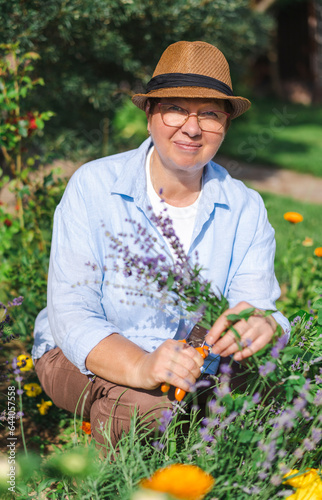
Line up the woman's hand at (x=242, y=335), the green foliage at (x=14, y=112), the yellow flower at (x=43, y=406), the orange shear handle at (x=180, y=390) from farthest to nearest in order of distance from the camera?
the green foliage at (x=14, y=112) → the yellow flower at (x=43, y=406) → the orange shear handle at (x=180, y=390) → the woman's hand at (x=242, y=335)

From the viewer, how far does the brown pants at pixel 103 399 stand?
5.84 feet

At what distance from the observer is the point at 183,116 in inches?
75.7

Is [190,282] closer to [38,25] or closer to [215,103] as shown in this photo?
[215,103]

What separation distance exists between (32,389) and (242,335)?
4.28ft

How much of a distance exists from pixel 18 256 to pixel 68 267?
3.85 feet

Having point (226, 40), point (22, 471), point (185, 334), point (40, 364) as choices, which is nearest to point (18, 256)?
point (40, 364)

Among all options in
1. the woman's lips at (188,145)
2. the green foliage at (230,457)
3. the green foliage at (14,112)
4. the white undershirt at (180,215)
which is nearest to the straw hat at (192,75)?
the woman's lips at (188,145)

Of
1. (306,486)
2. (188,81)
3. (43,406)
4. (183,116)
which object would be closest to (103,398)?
(43,406)

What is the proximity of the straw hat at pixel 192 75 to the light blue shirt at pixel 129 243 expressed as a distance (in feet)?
1.19

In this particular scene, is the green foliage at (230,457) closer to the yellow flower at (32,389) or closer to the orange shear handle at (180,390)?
the orange shear handle at (180,390)

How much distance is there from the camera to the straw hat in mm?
1860

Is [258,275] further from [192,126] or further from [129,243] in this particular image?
[192,126]

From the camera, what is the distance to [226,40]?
4.80 m

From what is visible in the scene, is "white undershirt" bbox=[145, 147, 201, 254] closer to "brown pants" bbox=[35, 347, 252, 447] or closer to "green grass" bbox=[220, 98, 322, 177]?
"brown pants" bbox=[35, 347, 252, 447]
